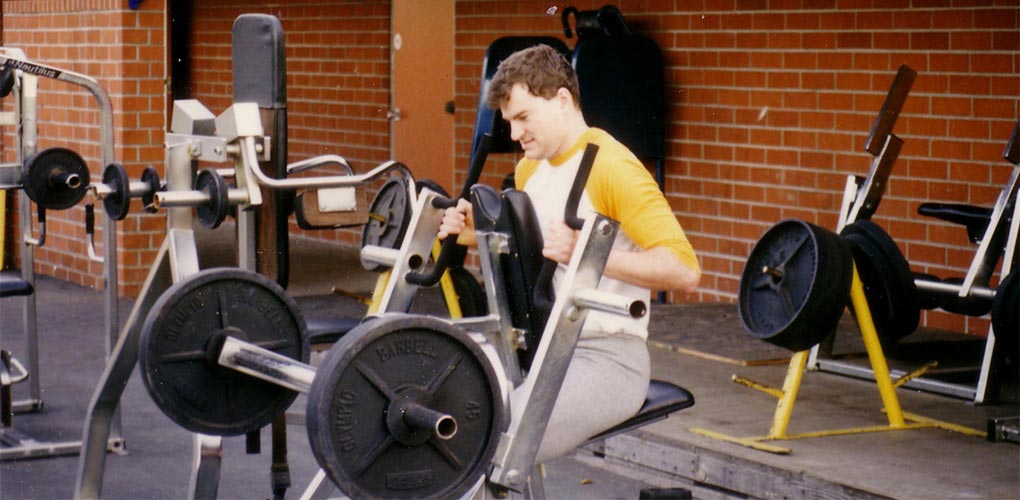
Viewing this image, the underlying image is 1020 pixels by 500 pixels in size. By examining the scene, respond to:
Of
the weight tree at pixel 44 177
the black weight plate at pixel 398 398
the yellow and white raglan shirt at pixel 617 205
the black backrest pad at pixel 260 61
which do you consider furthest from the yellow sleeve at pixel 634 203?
the weight tree at pixel 44 177

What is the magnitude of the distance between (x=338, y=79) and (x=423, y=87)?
1078 millimetres

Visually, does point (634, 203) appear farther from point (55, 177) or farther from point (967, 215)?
point (967, 215)

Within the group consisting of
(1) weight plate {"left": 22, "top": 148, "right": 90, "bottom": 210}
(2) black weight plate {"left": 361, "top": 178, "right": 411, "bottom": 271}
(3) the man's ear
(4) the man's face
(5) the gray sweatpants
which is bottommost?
(5) the gray sweatpants

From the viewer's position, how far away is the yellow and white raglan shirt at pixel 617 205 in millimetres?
3602

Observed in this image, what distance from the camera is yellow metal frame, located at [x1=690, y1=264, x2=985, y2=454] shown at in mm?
5199

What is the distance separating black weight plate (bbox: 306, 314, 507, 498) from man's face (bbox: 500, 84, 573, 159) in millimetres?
743

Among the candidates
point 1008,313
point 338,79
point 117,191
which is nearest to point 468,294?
point 1008,313

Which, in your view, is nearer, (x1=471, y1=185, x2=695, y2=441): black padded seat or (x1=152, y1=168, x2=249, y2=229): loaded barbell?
(x1=471, y1=185, x2=695, y2=441): black padded seat

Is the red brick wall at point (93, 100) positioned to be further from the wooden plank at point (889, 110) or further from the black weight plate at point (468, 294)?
the wooden plank at point (889, 110)

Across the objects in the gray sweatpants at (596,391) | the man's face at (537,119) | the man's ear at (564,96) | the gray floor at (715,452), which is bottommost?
the gray floor at (715,452)

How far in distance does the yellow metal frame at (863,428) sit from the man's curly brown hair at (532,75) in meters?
1.83

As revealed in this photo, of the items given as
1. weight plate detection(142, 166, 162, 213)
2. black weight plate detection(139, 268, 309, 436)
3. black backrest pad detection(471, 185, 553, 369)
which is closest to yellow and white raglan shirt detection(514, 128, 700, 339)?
black backrest pad detection(471, 185, 553, 369)

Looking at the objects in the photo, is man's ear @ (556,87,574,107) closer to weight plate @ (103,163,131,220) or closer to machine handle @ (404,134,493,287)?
machine handle @ (404,134,493,287)

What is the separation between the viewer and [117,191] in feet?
13.5
